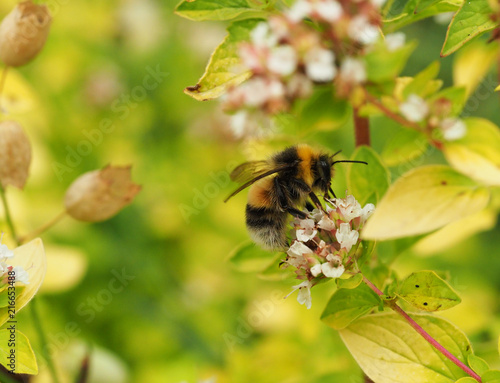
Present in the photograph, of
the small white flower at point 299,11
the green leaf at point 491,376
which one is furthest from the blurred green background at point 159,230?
the small white flower at point 299,11

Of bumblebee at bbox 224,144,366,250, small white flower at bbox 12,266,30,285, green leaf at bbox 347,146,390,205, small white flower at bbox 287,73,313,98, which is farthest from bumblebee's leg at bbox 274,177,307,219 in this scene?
small white flower at bbox 12,266,30,285

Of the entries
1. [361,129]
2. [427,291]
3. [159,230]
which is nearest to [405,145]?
[361,129]

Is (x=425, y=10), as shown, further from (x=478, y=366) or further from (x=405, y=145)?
(x=478, y=366)

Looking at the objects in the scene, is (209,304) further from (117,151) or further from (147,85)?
(147,85)

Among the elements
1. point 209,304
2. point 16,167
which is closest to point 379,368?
point 16,167

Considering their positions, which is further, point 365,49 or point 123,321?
point 123,321

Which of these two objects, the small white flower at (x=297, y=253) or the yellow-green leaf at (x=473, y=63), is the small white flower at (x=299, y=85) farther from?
the yellow-green leaf at (x=473, y=63)
